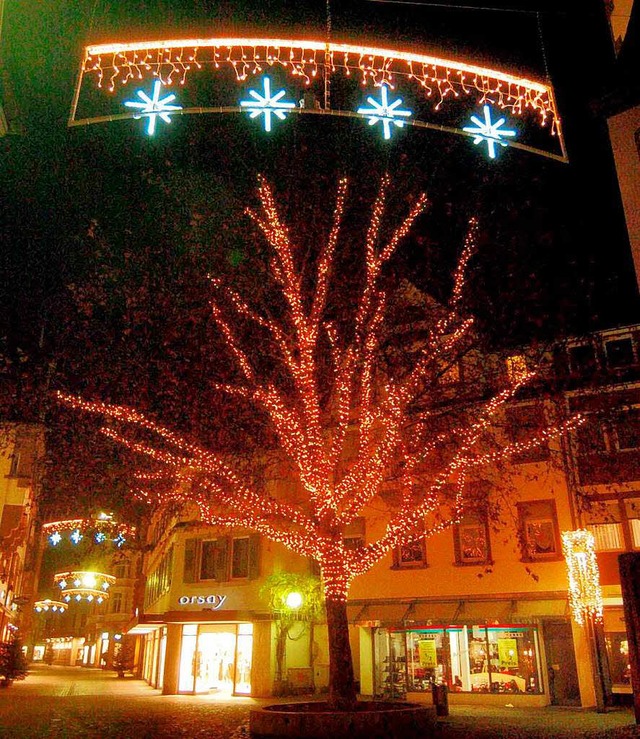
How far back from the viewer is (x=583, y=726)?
1456 cm

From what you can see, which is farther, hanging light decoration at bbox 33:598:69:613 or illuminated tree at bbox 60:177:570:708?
hanging light decoration at bbox 33:598:69:613

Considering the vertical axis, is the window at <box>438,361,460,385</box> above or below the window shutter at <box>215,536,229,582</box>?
above

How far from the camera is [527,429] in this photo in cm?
2170

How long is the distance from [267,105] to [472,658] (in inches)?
741

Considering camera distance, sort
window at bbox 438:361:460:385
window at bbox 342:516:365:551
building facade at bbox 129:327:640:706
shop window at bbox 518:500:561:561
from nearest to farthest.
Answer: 1. window at bbox 438:361:460:385
2. building facade at bbox 129:327:640:706
3. shop window at bbox 518:500:561:561
4. window at bbox 342:516:365:551

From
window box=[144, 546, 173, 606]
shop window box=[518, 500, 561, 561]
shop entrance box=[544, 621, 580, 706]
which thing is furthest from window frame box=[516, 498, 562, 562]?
window box=[144, 546, 173, 606]

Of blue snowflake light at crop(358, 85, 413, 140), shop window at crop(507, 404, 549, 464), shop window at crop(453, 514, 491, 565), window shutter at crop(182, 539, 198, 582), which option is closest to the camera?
blue snowflake light at crop(358, 85, 413, 140)

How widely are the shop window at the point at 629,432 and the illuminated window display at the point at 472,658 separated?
6096 mm

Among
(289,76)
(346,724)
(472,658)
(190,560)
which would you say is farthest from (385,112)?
(190,560)

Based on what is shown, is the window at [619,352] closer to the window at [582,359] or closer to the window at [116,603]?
the window at [582,359]

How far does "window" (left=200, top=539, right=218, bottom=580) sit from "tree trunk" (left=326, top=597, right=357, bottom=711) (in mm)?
14698

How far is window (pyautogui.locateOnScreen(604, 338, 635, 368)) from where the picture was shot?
22156 mm

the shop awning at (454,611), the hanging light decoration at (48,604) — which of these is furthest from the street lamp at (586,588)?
the hanging light decoration at (48,604)

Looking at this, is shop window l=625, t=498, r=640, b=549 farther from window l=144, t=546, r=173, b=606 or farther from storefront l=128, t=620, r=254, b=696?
window l=144, t=546, r=173, b=606
